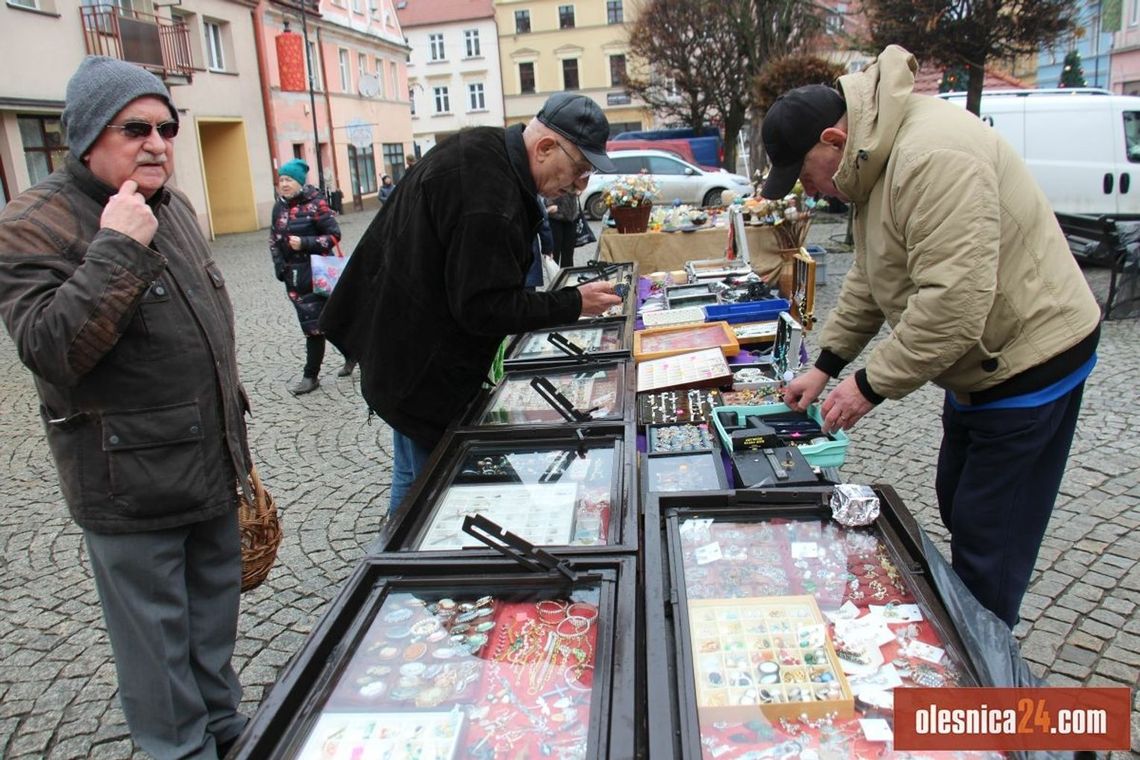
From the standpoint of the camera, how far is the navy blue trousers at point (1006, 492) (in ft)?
6.44

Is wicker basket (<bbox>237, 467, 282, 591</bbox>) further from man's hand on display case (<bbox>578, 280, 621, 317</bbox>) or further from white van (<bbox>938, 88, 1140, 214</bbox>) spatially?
white van (<bbox>938, 88, 1140, 214</bbox>)

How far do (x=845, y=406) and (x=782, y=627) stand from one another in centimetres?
75

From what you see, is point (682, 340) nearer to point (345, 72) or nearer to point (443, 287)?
point (443, 287)

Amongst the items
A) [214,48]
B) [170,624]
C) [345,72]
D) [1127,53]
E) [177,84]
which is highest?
[345,72]

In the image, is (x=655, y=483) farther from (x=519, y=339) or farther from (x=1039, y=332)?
(x=519, y=339)

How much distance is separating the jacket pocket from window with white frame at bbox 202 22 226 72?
20370 millimetres

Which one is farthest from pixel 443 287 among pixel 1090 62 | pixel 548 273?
pixel 1090 62

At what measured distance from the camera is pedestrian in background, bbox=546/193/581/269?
24.4 feet

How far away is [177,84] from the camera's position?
17469 mm

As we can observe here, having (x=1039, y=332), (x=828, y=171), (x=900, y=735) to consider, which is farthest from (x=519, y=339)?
(x=900, y=735)

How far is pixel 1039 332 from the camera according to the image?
→ 1882mm

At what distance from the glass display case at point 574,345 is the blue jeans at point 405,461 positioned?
619 mm

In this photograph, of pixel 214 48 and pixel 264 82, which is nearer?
pixel 214 48

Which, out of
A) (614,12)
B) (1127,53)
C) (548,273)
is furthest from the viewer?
(614,12)
